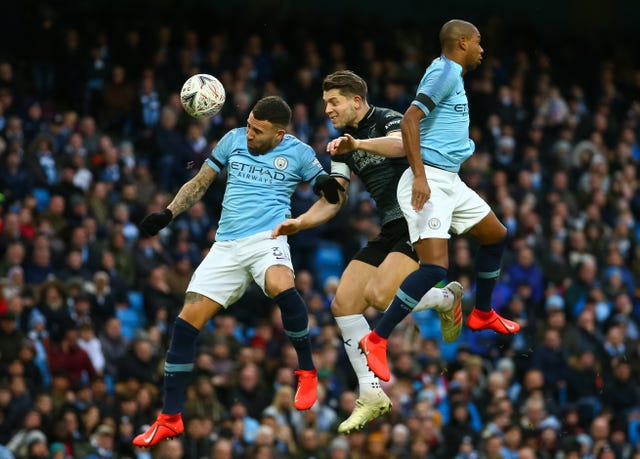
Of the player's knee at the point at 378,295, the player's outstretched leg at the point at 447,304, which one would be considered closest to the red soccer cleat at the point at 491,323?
the player's outstretched leg at the point at 447,304

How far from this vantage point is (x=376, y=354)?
10.2m

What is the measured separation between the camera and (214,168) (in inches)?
431

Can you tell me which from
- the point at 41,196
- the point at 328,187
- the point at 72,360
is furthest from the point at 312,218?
the point at 41,196

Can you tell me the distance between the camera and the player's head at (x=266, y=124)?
10617 millimetres

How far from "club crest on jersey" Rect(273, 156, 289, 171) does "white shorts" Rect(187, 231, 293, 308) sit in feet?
1.72

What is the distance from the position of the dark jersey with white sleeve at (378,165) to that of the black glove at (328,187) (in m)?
0.39

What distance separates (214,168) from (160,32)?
9.82 m

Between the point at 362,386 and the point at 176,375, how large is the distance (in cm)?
151

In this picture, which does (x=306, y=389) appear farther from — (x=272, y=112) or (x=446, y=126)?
(x=446, y=126)

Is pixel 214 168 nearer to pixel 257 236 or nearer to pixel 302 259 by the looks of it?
pixel 257 236

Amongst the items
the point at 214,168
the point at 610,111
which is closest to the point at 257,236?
the point at 214,168

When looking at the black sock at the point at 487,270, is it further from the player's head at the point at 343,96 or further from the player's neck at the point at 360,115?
the player's head at the point at 343,96

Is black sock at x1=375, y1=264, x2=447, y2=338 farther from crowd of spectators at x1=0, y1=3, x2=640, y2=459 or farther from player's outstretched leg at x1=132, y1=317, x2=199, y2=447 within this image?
crowd of spectators at x1=0, y1=3, x2=640, y2=459

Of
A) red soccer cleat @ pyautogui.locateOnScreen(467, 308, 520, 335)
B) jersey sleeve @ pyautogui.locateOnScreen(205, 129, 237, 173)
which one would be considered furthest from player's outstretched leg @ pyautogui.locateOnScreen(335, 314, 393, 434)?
jersey sleeve @ pyautogui.locateOnScreen(205, 129, 237, 173)
